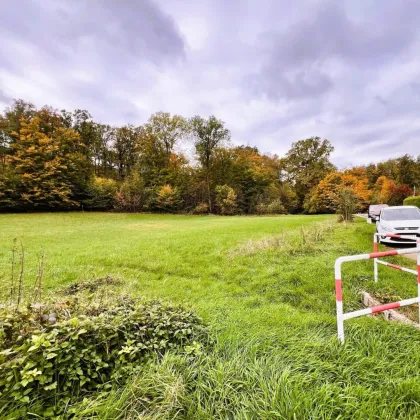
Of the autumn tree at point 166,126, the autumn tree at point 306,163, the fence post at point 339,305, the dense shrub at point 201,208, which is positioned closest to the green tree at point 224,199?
the dense shrub at point 201,208

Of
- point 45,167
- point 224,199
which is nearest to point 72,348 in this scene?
point 224,199

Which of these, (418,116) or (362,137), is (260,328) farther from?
(362,137)

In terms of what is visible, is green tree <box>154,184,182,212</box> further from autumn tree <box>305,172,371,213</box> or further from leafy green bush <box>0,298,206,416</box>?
leafy green bush <box>0,298,206,416</box>

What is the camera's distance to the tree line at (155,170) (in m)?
27.2

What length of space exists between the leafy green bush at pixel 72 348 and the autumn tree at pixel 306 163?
41.3 metres

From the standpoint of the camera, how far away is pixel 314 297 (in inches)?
163

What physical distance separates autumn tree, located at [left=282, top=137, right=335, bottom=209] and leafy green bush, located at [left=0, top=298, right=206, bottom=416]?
41257mm

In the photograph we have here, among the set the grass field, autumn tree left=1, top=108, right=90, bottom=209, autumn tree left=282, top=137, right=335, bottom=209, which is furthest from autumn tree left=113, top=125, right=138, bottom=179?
the grass field

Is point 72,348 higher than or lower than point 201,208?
lower

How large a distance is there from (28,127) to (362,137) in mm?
49661

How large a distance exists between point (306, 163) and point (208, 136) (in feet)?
69.2

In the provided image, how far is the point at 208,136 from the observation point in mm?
33688

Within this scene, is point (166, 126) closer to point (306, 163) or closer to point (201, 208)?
point (201, 208)

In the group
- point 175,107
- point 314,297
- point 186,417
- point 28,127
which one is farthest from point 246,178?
point 186,417
